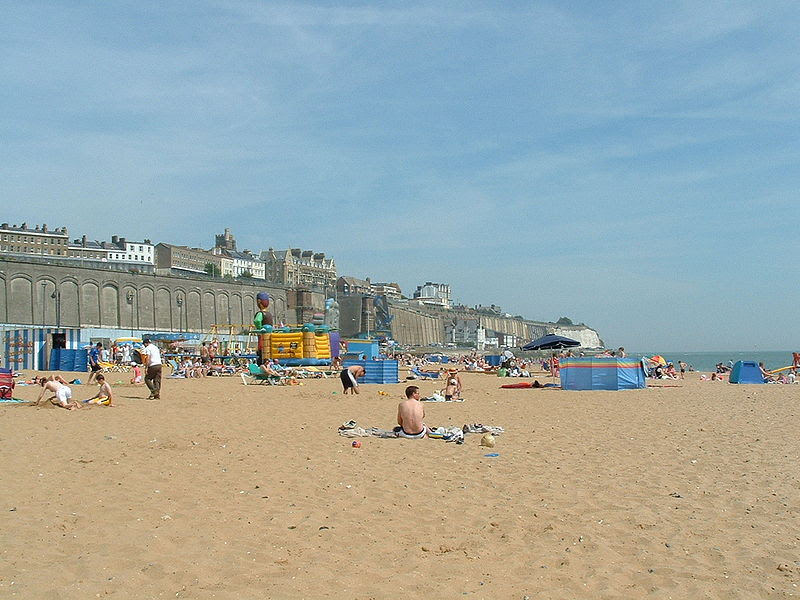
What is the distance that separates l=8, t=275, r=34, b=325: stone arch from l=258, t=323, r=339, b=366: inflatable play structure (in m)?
44.1

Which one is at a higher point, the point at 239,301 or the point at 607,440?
the point at 239,301

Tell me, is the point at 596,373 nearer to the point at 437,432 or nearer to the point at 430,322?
the point at 437,432

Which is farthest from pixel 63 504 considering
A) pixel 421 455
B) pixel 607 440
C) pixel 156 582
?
pixel 607 440

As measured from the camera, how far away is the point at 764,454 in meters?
10.4

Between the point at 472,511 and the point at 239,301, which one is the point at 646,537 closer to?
the point at 472,511

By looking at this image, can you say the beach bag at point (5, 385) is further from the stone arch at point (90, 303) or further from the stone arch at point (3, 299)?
the stone arch at point (90, 303)

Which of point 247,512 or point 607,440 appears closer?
point 247,512

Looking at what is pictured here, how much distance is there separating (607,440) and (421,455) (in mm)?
3537

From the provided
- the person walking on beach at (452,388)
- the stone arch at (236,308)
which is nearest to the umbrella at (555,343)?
the person walking on beach at (452,388)

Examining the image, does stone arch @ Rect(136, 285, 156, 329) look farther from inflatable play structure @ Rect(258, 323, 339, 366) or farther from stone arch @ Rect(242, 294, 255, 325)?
inflatable play structure @ Rect(258, 323, 339, 366)

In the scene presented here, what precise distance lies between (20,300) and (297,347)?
47.1 m

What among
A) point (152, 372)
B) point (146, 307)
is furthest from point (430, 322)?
point (152, 372)

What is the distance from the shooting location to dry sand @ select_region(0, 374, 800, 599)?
523cm

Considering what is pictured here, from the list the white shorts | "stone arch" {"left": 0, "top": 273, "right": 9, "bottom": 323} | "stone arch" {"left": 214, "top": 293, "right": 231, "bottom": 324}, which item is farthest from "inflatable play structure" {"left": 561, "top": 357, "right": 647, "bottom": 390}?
"stone arch" {"left": 214, "top": 293, "right": 231, "bottom": 324}
